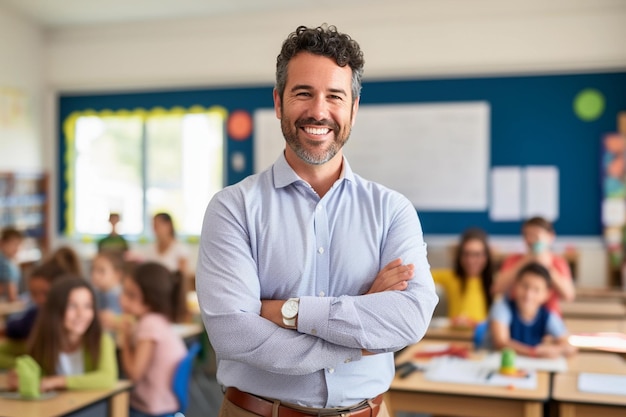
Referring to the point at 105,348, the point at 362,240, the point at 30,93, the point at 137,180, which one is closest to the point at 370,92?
the point at 137,180

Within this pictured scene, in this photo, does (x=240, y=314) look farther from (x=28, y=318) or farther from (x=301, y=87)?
(x=28, y=318)

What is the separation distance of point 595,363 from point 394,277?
216 centimetres

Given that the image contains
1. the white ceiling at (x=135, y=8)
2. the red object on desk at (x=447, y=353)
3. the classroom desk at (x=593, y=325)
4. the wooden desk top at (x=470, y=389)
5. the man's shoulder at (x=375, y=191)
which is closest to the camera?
the man's shoulder at (x=375, y=191)

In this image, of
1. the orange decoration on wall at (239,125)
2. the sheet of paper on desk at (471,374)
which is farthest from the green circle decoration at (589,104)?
the sheet of paper on desk at (471,374)

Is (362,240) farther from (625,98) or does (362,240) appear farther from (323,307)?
(625,98)

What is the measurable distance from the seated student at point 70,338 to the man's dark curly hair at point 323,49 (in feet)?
6.22

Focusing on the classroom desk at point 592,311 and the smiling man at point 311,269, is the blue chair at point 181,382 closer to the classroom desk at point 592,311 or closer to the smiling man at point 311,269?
the smiling man at point 311,269

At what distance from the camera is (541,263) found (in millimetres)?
4680

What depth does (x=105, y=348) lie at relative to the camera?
319 cm

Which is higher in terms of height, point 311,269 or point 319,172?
point 319,172

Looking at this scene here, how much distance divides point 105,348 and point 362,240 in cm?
182

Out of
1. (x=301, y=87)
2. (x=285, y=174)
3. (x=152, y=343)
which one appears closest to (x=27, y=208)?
(x=152, y=343)

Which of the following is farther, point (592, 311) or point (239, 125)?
point (239, 125)

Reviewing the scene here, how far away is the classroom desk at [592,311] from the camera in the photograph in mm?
5102
